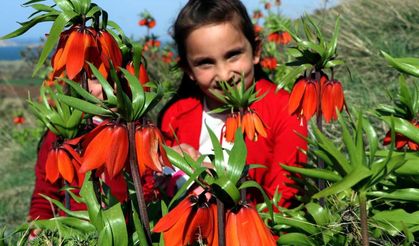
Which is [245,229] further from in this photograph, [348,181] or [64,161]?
[64,161]

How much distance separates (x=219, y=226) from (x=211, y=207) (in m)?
0.04

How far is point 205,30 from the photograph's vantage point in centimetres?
182

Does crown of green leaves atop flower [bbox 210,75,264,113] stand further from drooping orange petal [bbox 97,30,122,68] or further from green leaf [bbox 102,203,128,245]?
green leaf [bbox 102,203,128,245]

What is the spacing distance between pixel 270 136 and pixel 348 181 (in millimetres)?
1202

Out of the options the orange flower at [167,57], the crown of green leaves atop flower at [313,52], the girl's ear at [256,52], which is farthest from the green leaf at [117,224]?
the orange flower at [167,57]

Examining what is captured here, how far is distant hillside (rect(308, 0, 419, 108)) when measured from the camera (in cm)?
430

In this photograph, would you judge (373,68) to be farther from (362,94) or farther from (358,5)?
(358,5)

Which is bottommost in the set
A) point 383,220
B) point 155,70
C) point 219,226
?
point 155,70

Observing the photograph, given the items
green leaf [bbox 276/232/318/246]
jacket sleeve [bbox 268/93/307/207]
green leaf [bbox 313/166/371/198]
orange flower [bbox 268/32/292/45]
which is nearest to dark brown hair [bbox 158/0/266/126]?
jacket sleeve [bbox 268/93/307/207]

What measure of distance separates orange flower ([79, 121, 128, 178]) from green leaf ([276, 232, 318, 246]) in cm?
29

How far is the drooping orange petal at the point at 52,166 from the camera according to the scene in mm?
1071

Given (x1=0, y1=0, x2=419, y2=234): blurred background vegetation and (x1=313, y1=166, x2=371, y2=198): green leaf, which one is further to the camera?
(x1=0, y1=0, x2=419, y2=234): blurred background vegetation

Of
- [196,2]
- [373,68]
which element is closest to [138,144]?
[196,2]

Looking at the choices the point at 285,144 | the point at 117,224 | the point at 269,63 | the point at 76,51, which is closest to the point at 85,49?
the point at 76,51
